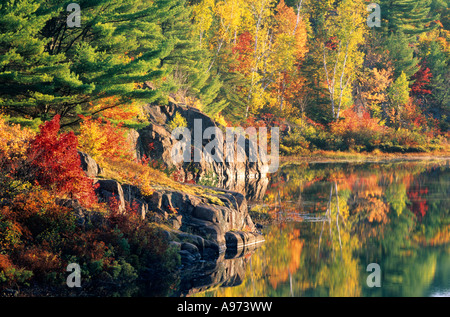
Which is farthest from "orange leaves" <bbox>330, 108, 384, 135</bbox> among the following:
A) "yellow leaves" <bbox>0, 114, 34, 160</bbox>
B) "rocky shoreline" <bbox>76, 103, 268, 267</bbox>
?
"yellow leaves" <bbox>0, 114, 34, 160</bbox>

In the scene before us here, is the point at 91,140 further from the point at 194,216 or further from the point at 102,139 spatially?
the point at 194,216

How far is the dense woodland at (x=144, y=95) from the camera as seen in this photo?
17203 millimetres

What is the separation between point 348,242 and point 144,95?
35.4ft

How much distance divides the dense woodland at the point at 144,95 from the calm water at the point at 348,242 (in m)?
3.43

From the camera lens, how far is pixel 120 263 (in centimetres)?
1720

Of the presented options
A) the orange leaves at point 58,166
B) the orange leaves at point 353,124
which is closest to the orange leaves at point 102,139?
the orange leaves at point 58,166

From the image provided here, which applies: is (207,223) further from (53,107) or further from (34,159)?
(53,107)

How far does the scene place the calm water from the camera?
56.9ft

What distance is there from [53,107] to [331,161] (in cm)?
3780

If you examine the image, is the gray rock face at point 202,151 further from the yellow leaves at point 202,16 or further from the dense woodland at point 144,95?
the yellow leaves at point 202,16

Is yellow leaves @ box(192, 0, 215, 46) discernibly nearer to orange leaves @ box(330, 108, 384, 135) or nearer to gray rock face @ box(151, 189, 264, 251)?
orange leaves @ box(330, 108, 384, 135)

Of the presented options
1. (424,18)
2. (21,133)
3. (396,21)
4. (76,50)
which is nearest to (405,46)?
(396,21)

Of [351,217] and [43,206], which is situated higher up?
[43,206]

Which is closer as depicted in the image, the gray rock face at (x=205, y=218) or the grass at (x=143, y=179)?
the gray rock face at (x=205, y=218)
